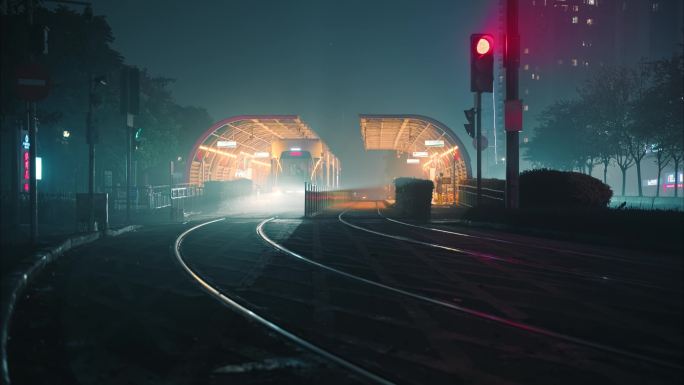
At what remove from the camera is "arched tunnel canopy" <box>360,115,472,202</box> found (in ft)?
138

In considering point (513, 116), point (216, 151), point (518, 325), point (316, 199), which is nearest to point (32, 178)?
point (518, 325)

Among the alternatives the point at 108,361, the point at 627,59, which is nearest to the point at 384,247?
the point at 108,361

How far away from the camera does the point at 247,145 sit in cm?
6016

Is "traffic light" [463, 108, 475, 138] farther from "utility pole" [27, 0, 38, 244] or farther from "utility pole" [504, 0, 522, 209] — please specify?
"utility pole" [27, 0, 38, 244]

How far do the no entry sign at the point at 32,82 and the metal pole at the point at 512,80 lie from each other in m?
12.4

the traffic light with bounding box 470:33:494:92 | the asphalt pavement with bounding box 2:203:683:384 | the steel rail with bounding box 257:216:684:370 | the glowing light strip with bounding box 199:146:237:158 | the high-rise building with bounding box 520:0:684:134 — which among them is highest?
the high-rise building with bounding box 520:0:684:134

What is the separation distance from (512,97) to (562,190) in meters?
4.54

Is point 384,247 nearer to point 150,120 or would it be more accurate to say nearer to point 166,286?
point 166,286

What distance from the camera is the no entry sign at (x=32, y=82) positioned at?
506 inches

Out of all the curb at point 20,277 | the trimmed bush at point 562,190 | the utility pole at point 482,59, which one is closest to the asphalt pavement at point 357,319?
the curb at point 20,277

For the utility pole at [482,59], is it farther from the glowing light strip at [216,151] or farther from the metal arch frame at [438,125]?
the glowing light strip at [216,151]

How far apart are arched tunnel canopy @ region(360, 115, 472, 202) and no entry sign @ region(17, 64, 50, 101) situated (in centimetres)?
2960

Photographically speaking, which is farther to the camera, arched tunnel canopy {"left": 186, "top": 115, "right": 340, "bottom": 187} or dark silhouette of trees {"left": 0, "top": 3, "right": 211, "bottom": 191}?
arched tunnel canopy {"left": 186, "top": 115, "right": 340, "bottom": 187}

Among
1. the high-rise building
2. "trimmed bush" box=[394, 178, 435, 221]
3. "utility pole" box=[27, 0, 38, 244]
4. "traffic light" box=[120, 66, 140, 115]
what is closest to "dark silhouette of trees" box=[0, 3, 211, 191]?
"traffic light" box=[120, 66, 140, 115]
